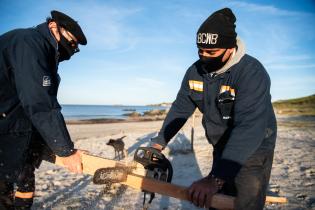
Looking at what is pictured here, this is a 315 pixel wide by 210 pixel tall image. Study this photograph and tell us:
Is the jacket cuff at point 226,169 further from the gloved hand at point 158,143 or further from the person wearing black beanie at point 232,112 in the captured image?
the gloved hand at point 158,143

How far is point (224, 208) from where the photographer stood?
2119 mm

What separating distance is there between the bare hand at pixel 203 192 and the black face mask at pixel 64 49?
1886mm

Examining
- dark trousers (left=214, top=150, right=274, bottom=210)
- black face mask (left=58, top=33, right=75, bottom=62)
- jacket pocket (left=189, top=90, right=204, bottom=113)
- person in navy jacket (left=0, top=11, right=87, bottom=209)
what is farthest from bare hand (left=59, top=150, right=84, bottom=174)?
dark trousers (left=214, top=150, right=274, bottom=210)

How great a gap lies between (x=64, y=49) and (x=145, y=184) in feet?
5.33

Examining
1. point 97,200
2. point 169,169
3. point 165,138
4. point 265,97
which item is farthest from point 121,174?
point 97,200

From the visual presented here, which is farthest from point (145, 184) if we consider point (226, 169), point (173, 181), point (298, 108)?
point (298, 108)

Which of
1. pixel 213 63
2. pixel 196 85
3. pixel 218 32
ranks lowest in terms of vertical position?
pixel 196 85

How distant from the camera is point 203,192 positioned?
210 cm

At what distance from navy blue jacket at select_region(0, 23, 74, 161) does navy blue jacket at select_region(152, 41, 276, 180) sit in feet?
3.58

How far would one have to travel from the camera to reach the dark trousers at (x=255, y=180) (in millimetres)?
2447

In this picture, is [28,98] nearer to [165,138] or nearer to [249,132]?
[165,138]

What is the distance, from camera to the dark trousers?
96.3 inches

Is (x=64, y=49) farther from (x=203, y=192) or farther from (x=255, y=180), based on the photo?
(x=255, y=180)

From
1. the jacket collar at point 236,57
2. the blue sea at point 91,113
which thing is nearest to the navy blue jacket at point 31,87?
the jacket collar at point 236,57
